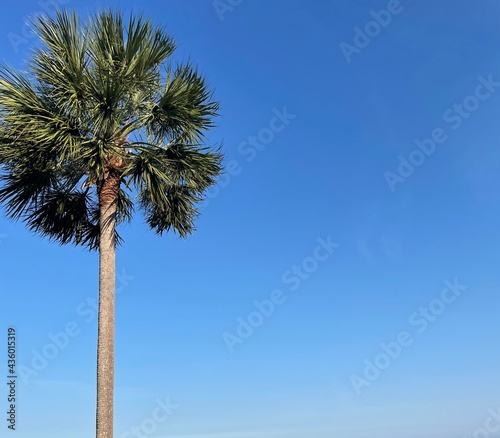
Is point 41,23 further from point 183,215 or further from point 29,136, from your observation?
point 183,215

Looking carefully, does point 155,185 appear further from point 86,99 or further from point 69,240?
point 69,240

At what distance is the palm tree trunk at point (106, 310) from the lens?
10.6m

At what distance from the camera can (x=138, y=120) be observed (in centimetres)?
1215

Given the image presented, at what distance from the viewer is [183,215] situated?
14359 millimetres

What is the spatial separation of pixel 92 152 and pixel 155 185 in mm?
1429

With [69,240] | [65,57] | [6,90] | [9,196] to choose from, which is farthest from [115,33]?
[69,240]

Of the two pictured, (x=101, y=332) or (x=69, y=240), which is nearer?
(x=101, y=332)

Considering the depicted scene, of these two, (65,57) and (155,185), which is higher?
(65,57)

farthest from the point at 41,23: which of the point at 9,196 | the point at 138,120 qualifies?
the point at 9,196

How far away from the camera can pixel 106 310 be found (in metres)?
11.0

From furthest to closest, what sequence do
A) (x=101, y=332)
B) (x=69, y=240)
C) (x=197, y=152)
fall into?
1. (x=69, y=240)
2. (x=197, y=152)
3. (x=101, y=332)

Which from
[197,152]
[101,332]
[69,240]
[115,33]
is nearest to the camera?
[101,332]

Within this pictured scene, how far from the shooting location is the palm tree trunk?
10578 millimetres

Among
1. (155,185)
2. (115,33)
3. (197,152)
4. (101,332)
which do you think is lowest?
(101,332)
